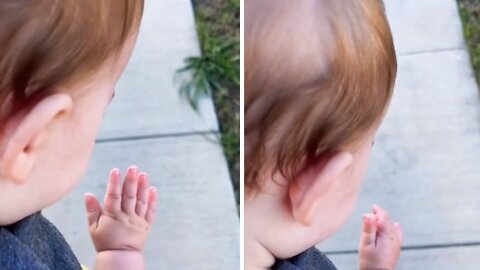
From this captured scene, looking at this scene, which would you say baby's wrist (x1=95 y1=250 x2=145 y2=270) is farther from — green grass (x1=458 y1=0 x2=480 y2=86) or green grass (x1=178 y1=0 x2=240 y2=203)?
green grass (x1=458 y1=0 x2=480 y2=86)

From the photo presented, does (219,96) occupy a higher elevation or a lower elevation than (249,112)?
lower

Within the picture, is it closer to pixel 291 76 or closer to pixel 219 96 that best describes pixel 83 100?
pixel 291 76

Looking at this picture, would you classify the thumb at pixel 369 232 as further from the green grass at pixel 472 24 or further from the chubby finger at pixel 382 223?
the green grass at pixel 472 24

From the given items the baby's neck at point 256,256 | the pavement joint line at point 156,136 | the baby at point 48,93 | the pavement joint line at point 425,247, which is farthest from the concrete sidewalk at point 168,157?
the baby's neck at point 256,256

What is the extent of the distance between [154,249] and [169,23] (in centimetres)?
43

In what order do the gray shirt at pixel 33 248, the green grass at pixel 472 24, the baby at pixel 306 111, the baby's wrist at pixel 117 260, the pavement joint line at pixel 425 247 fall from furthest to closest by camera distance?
the green grass at pixel 472 24 < the pavement joint line at pixel 425 247 < the baby's wrist at pixel 117 260 < the gray shirt at pixel 33 248 < the baby at pixel 306 111

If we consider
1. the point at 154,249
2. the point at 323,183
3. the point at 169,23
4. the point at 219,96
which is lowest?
the point at 154,249

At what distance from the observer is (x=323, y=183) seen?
81 centimetres

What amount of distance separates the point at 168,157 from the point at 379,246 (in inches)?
18.6

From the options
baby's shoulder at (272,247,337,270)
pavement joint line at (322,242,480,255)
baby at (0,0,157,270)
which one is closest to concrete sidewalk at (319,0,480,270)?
pavement joint line at (322,242,480,255)

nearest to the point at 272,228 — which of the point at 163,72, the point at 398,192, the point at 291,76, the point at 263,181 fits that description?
the point at 263,181

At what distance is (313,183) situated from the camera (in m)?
0.81

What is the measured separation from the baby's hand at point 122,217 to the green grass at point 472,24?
0.65 meters

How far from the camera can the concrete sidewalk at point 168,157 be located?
141 cm
